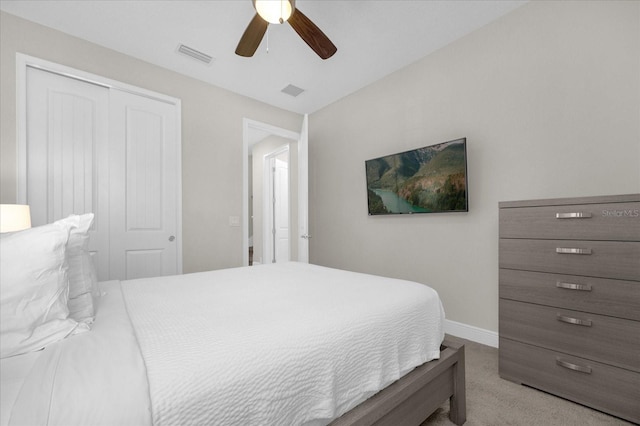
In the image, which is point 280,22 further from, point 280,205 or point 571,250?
point 280,205

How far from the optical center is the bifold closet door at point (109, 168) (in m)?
2.39

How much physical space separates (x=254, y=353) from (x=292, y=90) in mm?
3370


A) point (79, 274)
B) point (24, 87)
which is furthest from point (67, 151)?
point (79, 274)

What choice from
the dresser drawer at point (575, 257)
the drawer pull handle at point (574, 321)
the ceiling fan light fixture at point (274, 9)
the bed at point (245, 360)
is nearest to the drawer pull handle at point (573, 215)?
the dresser drawer at point (575, 257)

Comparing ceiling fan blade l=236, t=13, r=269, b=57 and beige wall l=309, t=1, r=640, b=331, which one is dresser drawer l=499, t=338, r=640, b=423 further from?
ceiling fan blade l=236, t=13, r=269, b=57

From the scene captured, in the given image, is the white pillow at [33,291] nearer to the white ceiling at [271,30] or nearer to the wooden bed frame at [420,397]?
the wooden bed frame at [420,397]

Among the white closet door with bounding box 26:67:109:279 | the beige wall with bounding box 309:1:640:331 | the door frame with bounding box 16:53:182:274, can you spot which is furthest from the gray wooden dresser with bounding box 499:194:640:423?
the door frame with bounding box 16:53:182:274

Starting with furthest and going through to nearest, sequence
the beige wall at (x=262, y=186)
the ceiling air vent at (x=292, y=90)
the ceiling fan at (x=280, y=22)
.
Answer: the beige wall at (x=262, y=186) < the ceiling air vent at (x=292, y=90) < the ceiling fan at (x=280, y=22)

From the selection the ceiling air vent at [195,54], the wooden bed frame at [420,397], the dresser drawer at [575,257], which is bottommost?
the wooden bed frame at [420,397]

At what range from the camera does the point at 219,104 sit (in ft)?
Result: 11.2

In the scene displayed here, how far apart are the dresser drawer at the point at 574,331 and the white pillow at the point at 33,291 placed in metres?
2.32

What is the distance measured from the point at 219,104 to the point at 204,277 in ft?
7.80

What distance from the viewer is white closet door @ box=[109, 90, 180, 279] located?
273cm

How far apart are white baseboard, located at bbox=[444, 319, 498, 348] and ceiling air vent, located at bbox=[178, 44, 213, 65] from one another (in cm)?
355
